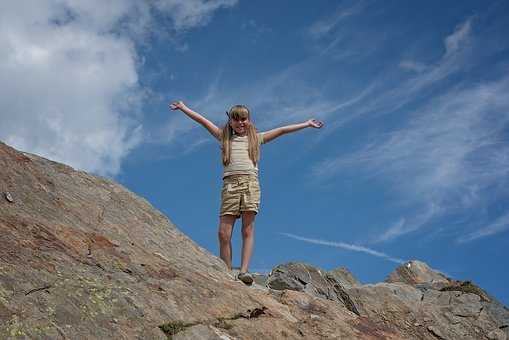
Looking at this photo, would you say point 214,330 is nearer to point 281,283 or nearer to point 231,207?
point 231,207

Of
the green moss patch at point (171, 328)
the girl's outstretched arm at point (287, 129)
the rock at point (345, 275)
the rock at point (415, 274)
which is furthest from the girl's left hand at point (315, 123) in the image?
the rock at point (415, 274)

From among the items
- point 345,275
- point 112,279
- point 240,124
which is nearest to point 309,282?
point 345,275

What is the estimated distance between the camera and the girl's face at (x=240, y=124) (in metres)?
12.7

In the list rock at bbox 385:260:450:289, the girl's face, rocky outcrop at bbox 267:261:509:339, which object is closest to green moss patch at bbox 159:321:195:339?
the girl's face

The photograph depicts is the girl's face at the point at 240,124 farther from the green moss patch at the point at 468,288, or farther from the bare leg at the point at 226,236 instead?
the green moss patch at the point at 468,288

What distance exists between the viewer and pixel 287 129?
528 inches

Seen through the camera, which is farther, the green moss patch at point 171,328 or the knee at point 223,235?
the knee at point 223,235

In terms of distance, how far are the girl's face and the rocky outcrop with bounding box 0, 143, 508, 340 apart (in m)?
2.52

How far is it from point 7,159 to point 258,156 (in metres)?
5.23

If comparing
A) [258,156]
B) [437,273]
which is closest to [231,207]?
[258,156]

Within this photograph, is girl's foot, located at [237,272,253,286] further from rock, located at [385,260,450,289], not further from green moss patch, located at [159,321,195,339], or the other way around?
rock, located at [385,260,450,289]

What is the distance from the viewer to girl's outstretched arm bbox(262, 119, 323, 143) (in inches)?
521

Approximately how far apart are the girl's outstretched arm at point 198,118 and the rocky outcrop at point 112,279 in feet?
7.23

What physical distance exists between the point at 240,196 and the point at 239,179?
1.22 feet
